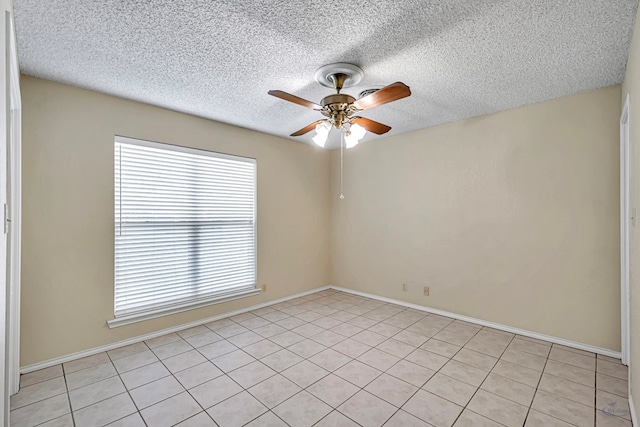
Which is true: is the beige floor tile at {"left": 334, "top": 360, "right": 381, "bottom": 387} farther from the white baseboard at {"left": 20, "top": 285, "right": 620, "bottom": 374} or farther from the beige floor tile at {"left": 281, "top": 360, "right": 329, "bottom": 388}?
the white baseboard at {"left": 20, "top": 285, "right": 620, "bottom": 374}

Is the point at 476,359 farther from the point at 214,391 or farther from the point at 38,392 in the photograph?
the point at 38,392

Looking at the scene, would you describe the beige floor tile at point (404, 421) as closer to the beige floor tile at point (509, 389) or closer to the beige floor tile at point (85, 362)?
the beige floor tile at point (509, 389)

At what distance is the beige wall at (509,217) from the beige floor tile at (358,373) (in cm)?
171

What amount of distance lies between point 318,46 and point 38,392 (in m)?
3.15

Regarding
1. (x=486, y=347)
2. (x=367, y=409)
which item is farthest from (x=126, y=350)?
(x=486, y=347)

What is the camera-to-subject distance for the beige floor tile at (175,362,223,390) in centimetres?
233

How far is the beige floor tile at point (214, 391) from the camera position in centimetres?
211

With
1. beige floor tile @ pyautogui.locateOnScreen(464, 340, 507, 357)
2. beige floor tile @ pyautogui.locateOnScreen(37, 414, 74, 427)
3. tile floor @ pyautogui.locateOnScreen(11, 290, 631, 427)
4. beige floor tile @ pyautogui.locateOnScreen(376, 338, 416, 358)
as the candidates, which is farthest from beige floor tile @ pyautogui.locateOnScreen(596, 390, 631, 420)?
→ beige floor tile @ pyautogui.locateOnScreen(37, 414, 74, 427)

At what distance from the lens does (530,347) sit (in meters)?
2.88

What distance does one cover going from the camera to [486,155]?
3424 mm

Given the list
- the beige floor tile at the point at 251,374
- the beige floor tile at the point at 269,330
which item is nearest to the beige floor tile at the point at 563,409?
the beige floor tile at the point at 251,374

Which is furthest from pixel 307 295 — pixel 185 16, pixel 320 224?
pixel 185 16

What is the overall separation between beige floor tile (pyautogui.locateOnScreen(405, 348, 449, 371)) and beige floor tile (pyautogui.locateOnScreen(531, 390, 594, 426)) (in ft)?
2.23

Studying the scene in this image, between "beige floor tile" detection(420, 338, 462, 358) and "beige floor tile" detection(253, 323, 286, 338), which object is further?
"beige floor tile" detection(253, 323, 286, 338)
